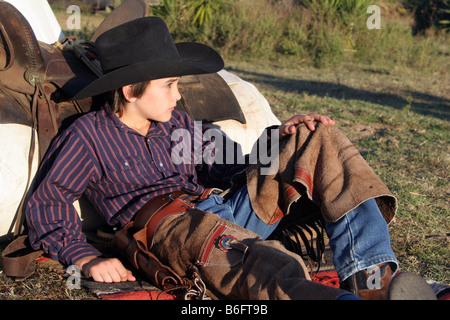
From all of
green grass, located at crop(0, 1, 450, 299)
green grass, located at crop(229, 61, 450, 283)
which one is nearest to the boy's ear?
green grass, located at crop(0, 1, 450, 299)

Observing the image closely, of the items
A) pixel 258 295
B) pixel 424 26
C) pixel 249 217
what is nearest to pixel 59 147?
pixel 249 217

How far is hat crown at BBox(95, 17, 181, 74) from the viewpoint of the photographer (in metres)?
2.59

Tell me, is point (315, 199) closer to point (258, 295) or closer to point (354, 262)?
point (354, 262)

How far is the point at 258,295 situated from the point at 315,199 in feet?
2.01

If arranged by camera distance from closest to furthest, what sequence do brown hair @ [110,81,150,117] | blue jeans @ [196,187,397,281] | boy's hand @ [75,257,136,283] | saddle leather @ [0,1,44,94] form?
blue jeans @ [196,187,397,281] < boy's hand @ [75,257,136,283] < brown hair @ [110,81,150,117] < saddle leather @ [0,1,44,94]

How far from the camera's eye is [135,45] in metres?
2.59

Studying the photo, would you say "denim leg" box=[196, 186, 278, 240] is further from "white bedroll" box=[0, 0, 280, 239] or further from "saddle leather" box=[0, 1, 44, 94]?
"saddle leather" box=[0, 1, 44, 94]

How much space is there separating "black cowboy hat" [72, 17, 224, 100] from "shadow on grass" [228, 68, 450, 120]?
16.8ft

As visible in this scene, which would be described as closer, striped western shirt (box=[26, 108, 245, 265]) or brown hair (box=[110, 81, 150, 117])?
striped western shirt (box=[26, 108, 245, 265])

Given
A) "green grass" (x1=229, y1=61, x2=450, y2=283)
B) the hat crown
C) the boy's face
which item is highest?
the hat crown

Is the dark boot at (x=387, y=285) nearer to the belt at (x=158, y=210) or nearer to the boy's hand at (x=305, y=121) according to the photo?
the boy's hand at (x=305, y=121)

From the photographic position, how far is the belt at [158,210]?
250 centimetres

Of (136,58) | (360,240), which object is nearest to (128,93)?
(136,58)
